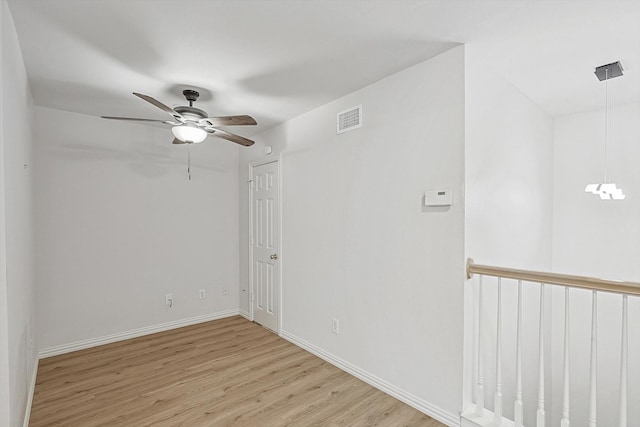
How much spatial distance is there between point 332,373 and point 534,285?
2144 mm

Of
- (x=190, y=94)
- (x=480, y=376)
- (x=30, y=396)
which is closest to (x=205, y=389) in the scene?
(x=30, y=396)

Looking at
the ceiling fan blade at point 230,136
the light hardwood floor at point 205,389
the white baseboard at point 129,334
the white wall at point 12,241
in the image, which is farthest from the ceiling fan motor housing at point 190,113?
the white baseboard at point 129,334

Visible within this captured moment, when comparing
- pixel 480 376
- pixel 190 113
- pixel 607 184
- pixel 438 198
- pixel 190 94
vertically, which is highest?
pixel 190 94

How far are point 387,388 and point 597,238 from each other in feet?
8.83

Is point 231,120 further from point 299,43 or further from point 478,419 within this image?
point 478,419

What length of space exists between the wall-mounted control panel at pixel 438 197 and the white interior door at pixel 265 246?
6.71 ft

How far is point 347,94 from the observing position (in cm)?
300

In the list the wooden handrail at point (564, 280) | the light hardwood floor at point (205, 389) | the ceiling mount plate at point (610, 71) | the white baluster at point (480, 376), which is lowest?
the light hardwood floor at point (205, 389)

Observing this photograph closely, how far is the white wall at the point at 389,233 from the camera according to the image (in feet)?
7.30

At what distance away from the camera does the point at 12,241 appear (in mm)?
1896

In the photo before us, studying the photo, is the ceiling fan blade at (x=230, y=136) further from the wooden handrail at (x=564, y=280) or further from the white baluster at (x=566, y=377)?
the white baluster at (x=566, y=377)

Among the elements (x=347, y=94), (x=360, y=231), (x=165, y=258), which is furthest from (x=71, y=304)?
(x=347, y=94)

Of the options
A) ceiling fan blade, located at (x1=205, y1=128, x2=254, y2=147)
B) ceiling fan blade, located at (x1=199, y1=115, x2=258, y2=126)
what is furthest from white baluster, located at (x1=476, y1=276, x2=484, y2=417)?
ceiling fan blade, located at (x1=205, y1=128, x2=254, y2=147)

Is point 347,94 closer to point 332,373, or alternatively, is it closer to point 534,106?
point 534,106
